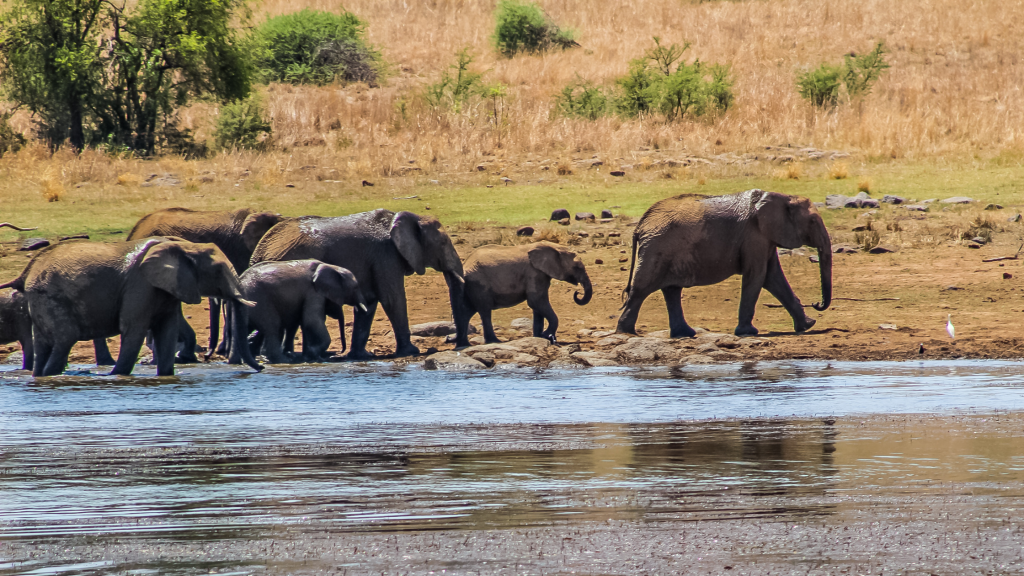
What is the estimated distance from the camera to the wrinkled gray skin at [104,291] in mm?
11227

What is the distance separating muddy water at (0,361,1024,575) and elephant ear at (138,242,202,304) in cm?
76

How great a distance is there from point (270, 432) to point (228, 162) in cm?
1816

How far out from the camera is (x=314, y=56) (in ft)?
132

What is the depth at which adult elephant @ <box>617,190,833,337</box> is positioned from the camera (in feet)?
47.0

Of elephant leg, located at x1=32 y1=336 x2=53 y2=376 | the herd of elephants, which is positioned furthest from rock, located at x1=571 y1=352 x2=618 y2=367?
elephant leg, located at x1=32 y1=336 x2=53 y2=376

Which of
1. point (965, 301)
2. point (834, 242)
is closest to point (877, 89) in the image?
point (834, 242)

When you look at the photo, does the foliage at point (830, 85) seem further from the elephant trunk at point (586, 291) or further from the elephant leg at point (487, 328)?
the elephant leg at point (487, 328)

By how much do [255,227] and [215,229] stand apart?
52 centimetres

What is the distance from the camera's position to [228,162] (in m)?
25.9

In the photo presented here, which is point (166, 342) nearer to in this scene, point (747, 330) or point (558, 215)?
point (747, 330)

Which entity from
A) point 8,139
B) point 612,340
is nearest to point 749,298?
point 612,340

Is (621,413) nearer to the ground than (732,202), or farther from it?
nearer to the ground

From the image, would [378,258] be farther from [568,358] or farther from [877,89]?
[877,89]

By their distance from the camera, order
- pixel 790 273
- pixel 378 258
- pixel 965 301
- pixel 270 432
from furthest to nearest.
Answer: pixel 790 273 < pixel 965 301 < pixel 378 258 < pixel 270 432
